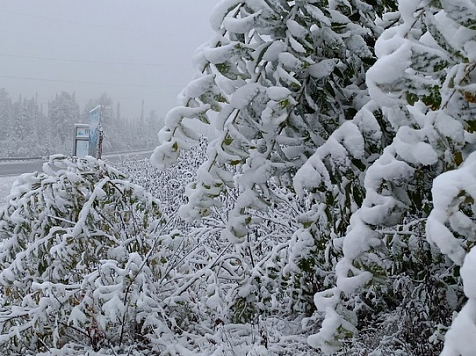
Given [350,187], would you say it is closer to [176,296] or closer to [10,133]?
[176,296]

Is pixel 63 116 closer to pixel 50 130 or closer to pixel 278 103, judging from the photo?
pixel 50 130

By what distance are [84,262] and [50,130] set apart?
2244 inches

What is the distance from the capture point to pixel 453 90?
2.78 feet

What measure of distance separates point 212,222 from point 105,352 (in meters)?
1.28

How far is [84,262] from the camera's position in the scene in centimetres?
332

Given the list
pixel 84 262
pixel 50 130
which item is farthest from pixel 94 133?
pixel 50 130

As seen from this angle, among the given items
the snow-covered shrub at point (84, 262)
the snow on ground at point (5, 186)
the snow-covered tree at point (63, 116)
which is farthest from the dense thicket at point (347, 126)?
the snow-covered tree at point (63, 116)

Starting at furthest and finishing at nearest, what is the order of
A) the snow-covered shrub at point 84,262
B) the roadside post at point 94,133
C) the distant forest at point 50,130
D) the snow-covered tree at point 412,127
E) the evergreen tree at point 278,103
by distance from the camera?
the distant forest at point 50,130 < the roadside post at point 94,133 < the snow-covered shrub at point 84,262 < the evergreen tree at point 278,103 < the snow-covered tree at point 412,127

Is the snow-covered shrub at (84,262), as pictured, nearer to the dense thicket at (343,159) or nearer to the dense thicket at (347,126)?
the dense thicket at (343,159)

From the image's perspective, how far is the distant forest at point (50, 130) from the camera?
50.9 meters

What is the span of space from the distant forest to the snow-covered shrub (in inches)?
1747

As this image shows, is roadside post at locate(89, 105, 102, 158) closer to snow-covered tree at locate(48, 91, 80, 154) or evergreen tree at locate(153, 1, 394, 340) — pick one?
evergreen tree at locate(153, 1, 394, 340)

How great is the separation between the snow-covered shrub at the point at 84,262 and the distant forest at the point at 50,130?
44.4 meters

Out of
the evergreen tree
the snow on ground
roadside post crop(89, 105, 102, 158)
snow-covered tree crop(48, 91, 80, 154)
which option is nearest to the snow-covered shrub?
the evergreen tree
